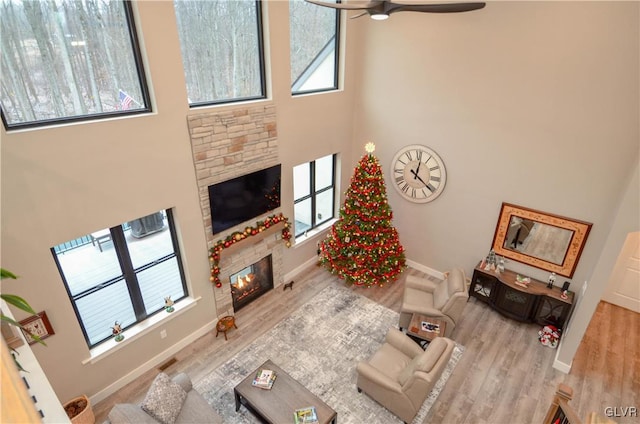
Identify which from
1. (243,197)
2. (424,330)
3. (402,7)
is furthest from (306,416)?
(402,7)

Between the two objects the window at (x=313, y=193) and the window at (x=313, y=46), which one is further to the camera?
the window at (x=313, y=193)

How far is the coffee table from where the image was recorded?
4350 millimetres

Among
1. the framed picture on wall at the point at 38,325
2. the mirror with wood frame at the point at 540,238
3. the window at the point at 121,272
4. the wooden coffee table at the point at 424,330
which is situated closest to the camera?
the framed picture on wall at the point at 38,325

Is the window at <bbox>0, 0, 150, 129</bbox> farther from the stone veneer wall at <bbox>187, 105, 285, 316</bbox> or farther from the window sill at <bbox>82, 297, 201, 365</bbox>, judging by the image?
the window sill at <bbox>82, 297, 201, 365</bbox>

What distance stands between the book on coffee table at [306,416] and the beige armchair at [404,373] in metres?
0.79

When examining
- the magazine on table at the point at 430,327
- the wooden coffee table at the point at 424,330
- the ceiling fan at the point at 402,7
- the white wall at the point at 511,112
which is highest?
the ceiling fan at the point at 402,7

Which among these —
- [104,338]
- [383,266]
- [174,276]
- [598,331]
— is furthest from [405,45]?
[104,338]

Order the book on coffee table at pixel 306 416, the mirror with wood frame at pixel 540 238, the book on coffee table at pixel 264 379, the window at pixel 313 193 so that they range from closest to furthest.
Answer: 1. the book on coffee table at pixel 306 416
2. the book on coffee table at pixel 264 379
3. the mirror with wood frame at pixel 540 238
4. the window at pixel 313 193

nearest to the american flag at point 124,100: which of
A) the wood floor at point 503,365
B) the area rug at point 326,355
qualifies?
the wood floor at point 503,365

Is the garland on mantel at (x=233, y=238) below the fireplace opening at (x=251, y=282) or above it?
above

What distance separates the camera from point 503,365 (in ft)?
18.4

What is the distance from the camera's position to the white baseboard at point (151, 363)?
5048mm

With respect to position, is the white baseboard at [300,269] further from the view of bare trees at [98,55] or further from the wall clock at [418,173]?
the view of bare trees at [98,55]

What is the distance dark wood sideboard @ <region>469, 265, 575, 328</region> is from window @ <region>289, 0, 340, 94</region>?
4.60 meters
